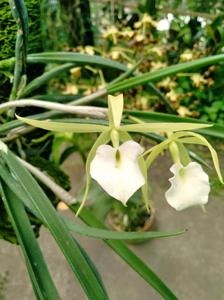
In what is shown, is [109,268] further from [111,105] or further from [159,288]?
[111,105]

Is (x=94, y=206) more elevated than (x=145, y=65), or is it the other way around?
(x=145, y=65)

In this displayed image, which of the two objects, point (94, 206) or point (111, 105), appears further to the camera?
point (94, 206)

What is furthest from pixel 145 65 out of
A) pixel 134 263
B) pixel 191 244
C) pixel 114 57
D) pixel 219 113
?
pixel 134 263

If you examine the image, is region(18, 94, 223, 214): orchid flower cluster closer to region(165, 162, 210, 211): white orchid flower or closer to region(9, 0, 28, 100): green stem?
region(165, 162, 210, 211): white orchid flower

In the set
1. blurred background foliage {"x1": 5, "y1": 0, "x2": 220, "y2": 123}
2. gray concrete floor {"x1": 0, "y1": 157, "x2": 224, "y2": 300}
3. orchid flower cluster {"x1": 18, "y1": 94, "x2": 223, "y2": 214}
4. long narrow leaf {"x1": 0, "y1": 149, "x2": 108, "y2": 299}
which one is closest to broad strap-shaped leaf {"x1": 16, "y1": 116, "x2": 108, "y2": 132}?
orchid flower cluster {"x1": 18, "y1": 94, "x2": 223, "y2": 214}

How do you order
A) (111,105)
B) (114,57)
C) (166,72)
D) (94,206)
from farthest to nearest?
(114,57) < (94,206) < (166,72) < (111,105)

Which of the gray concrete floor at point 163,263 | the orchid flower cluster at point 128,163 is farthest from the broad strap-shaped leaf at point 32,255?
the gray concrete floor at point 163,263

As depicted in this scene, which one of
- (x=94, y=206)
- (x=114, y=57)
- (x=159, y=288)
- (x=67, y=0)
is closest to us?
(x=159, y=288)
